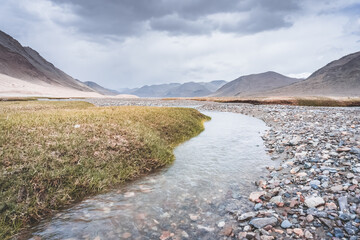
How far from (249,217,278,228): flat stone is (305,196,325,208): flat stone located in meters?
1.16

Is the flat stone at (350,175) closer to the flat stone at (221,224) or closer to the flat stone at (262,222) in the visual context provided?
the flat stone at (262,222)

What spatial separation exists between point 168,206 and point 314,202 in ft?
12.2

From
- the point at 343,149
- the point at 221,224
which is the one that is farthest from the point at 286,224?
the point at 343,149

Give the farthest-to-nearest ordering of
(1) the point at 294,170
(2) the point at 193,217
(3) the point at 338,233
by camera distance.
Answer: (1) the point at 294,170
(2) the point at 193,217
(3) the point at 338,233

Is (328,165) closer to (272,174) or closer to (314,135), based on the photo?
(272,174)

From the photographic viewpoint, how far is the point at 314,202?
15.9 feet

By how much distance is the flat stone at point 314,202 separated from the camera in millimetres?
4781

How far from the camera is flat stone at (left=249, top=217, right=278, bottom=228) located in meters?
4.27

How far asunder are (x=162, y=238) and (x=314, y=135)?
1141 centimetres

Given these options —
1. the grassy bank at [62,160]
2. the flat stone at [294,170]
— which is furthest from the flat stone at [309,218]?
the grassy bank at [62,160]

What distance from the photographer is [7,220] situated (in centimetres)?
410

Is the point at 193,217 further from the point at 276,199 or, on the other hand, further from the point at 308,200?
the point at 308,200

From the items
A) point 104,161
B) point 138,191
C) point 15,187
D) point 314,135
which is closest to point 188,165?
point 138,191

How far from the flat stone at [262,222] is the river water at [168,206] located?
45 centimetres
